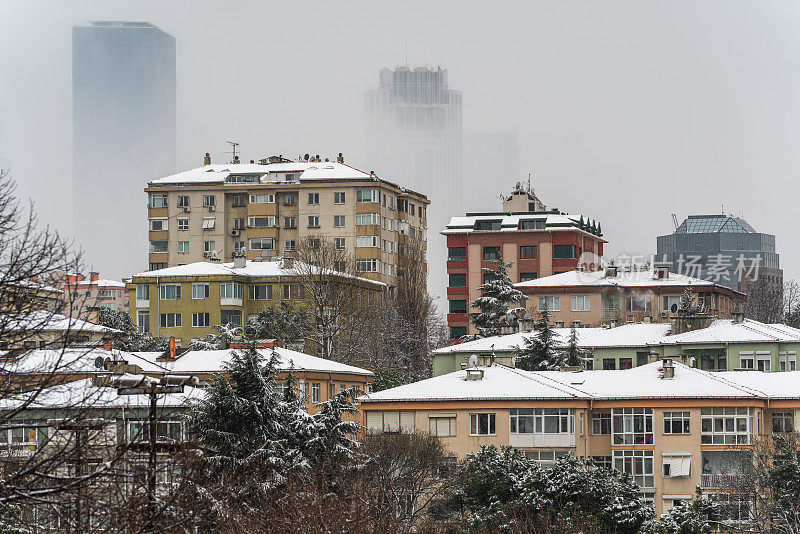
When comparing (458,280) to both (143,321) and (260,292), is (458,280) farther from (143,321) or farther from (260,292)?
(143,321)

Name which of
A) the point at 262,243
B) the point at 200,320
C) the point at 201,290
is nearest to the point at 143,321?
the point at 200,320

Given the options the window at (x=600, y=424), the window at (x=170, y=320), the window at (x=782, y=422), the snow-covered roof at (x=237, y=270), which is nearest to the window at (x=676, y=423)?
the window at (x=600, y=424)

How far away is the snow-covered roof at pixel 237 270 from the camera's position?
10269 centimetres

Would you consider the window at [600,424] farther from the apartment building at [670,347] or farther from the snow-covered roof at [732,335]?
the snow-covered roof at [732,335]

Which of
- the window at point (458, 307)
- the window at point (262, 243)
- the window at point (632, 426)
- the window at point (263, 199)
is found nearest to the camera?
the window at point (632, 426)

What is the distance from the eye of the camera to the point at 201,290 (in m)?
102

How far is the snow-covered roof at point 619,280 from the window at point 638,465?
36.6 m

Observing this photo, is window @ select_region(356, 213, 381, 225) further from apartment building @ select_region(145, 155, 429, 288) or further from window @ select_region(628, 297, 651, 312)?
window @ select_region(628, 297, 651, 312)

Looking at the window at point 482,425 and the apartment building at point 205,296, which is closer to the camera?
the window at point 482,425

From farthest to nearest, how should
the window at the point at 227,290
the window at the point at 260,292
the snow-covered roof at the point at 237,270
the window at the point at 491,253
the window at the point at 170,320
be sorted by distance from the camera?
the window at the point at 491,253
the window at the point at 260,292
the snow-covered roof at the point at 237,270
the window at the point at 227,290
the window at the point at 170,320

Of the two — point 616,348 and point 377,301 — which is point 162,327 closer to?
point 377,301

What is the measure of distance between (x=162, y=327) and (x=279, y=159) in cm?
3767

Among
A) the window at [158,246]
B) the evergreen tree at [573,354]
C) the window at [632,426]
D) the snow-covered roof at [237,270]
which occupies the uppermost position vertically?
the window at [158,246]

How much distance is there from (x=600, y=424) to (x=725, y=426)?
467cm
